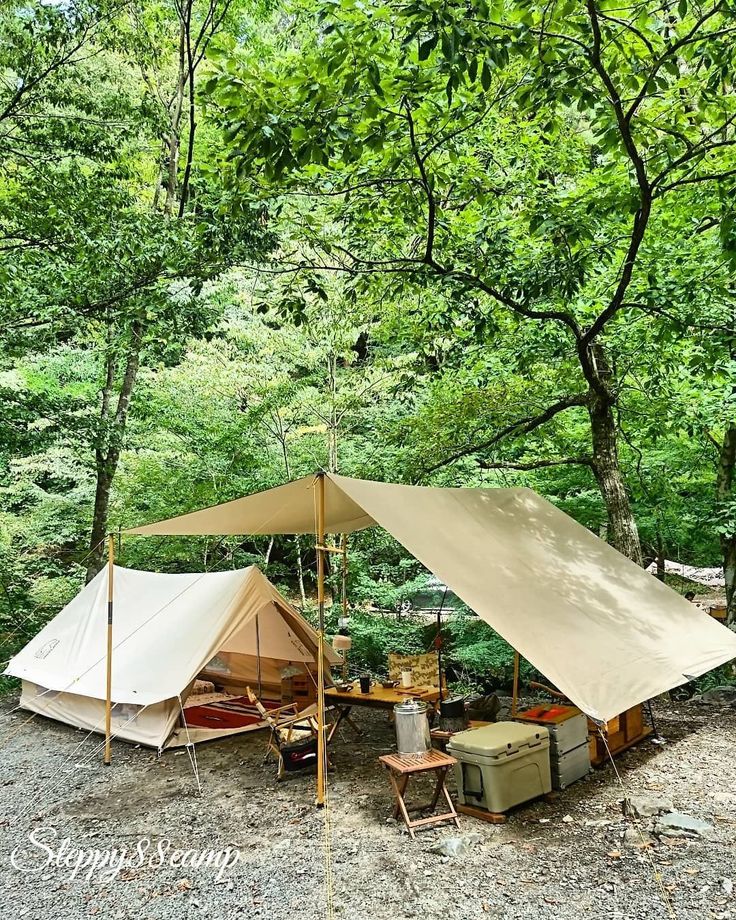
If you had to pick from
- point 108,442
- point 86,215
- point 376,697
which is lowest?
point 376,697

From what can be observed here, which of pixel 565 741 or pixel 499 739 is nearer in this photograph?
pixel 499 739

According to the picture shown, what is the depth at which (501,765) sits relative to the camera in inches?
135

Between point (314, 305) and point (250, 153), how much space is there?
665 cm

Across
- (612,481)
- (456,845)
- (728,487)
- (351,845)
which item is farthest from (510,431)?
(351,845)

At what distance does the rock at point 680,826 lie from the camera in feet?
10.3

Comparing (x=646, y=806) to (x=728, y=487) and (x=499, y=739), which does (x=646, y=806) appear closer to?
(x=499, y=739)

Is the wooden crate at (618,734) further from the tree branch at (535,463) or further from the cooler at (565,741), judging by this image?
the tree branch at (535,463)

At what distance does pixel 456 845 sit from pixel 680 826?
1.08m

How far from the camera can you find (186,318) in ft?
20.8

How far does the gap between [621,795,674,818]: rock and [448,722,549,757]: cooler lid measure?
507 mm

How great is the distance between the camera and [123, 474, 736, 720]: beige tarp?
3426 mm

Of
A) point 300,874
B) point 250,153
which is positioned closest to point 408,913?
point 300,874

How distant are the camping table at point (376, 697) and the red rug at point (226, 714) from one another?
855mm

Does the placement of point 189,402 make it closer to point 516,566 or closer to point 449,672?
point 449,672
